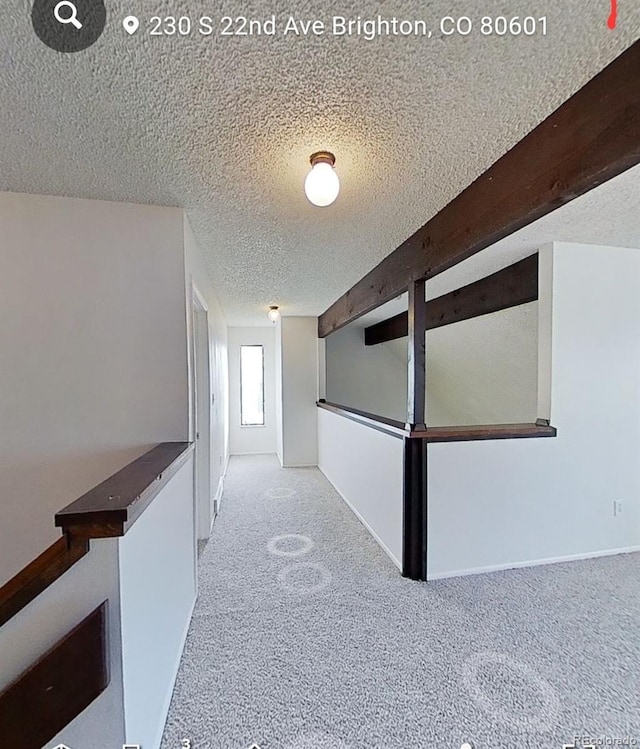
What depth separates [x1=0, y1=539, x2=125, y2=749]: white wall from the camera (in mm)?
955

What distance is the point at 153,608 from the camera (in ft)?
4.55

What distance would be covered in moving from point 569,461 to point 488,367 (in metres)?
1.88

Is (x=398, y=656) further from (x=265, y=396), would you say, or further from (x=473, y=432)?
(x=265, y=396)

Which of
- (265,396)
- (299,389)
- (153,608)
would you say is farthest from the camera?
(265,396)

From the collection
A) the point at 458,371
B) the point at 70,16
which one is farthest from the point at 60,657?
the point at 458,371

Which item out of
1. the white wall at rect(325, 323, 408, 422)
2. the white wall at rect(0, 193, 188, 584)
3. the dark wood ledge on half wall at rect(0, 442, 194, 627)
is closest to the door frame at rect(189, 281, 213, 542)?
the white wall at rect(0, 193, 188, 584)

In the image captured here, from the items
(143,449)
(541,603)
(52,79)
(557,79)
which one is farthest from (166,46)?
(541,603)

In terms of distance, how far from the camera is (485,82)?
1.19 metres

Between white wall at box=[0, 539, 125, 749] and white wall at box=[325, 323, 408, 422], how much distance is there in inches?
227

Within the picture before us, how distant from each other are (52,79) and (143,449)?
1.60m

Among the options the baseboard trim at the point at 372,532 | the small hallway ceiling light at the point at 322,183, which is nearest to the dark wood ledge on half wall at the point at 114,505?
the small hallway ceiling light at the point at 322,183

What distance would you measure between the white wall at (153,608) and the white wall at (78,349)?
47 cm

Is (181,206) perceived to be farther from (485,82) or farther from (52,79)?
(485,82)

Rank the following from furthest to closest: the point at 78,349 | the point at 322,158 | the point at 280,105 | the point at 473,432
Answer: the point at 473,432 < the point at 78,349 < the point at 322,158 < the point at 280,105
